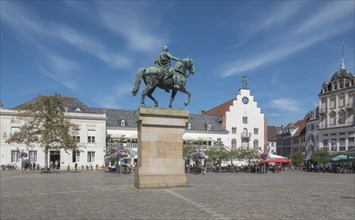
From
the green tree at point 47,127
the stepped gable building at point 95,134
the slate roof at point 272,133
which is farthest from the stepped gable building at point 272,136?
the green tree at point 47,127

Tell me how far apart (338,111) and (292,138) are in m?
31.5

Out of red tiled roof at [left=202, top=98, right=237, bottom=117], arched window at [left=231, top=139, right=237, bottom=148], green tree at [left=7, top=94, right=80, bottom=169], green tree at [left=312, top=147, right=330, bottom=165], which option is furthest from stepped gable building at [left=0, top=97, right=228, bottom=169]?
green tree at [left=312, top=147, right=330, bottom=165]

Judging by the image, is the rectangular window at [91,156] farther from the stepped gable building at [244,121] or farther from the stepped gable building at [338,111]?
the stepped gable building at [338,111]

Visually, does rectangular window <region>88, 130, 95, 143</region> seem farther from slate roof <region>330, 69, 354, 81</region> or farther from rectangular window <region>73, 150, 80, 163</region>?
slate roof <region>330, 69, 354, 81</region>

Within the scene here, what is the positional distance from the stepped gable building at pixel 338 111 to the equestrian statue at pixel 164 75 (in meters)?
67.0

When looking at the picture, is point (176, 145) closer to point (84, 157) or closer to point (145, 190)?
point (145, 190)

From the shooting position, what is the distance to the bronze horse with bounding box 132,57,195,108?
830 inches

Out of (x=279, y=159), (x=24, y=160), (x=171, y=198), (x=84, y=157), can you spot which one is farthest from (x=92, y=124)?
(x=171, y=198)

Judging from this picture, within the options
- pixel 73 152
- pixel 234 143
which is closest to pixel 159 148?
pixel 73 152

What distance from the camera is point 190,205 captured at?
536 inches

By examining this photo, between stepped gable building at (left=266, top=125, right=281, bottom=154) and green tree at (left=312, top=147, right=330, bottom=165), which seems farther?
stepped gable building at (left=266, top=125, right=281, bottom=154)

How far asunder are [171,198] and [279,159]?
42027 millimetres

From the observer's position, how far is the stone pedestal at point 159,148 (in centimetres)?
2034

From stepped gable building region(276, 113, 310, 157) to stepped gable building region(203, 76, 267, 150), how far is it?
21619 millimetres
